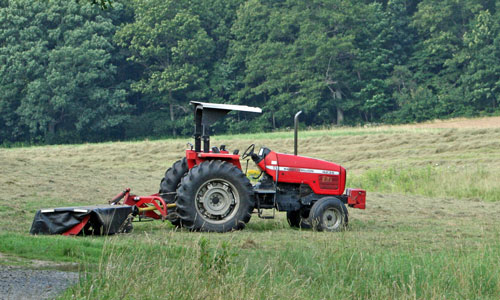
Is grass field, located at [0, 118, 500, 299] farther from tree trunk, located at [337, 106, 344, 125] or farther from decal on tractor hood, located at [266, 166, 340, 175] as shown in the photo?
tree trunk, located at [337, 106, 344, 125]

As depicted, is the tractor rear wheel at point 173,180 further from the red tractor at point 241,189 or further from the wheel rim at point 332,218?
the wheel rim at point 332,218

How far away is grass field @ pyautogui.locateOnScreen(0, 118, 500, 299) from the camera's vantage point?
25.8 feet

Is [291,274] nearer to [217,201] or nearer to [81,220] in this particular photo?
[81,220]

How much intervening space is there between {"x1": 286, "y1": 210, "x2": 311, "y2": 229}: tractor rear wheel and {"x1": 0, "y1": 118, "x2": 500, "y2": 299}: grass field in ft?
0.60

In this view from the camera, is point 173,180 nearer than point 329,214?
No

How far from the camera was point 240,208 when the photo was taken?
42.1 ft

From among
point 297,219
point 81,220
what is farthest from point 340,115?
point 81,220

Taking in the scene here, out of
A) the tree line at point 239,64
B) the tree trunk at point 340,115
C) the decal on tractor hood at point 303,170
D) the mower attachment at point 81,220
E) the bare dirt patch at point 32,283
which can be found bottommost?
the bare dirt patch at point 32,283

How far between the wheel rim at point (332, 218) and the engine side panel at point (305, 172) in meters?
0.52

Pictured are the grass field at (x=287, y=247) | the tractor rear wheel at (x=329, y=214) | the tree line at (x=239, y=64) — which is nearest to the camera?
the grass field at (x=287, y=247)

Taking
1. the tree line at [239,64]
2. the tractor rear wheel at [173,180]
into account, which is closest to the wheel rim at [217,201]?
the tractor rear wheel at [173,180]

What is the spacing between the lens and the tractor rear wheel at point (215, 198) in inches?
497

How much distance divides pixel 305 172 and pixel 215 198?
1.78 m

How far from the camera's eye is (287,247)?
1020cm
